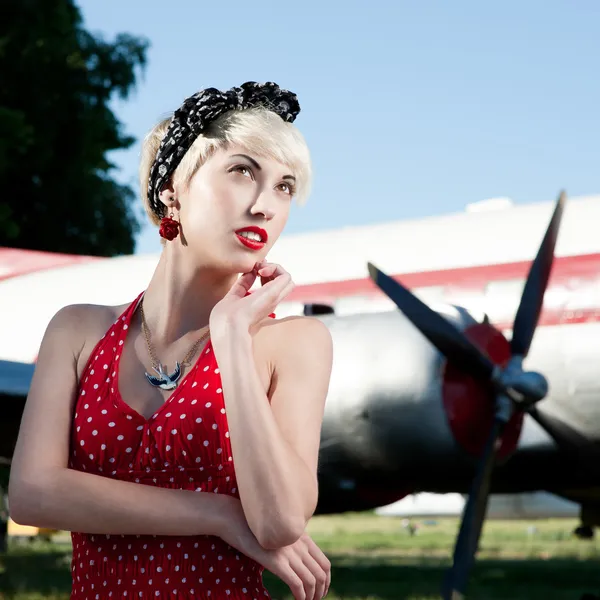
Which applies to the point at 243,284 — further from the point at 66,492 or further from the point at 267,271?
the point at 66,492

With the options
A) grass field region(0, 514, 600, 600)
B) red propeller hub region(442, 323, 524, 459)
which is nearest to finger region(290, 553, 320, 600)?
red propeller hub region(442, 323, 524, 459)

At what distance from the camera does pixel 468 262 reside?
962 cm

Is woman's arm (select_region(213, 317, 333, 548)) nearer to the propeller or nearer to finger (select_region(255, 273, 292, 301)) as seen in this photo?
finger (select_region(255, 273, 292, 301))

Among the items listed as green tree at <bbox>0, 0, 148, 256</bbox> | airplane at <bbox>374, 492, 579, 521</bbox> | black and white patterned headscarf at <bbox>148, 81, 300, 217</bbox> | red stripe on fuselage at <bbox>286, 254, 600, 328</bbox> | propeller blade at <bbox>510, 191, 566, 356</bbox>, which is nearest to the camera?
black and white patterned headscarf at <bbox>148, 81, 300, 217</bbox>

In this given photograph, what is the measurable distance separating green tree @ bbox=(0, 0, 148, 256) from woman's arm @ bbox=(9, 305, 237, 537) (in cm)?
2284

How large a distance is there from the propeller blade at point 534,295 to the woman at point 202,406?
20.5 ft


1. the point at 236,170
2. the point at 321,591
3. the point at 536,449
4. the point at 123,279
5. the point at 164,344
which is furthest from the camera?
the point at 123,279

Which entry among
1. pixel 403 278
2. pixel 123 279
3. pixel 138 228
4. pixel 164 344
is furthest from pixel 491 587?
pixel 138 228

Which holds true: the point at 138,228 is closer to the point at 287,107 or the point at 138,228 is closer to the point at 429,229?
the point at 429,229

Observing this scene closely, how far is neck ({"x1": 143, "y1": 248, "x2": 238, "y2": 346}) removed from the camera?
1.83 m

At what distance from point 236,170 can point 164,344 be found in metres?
0.37

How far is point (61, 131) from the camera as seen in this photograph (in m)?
26.8

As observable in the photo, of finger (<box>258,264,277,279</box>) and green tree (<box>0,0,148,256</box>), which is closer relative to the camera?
finger (<box>258,264,277,279</box>)

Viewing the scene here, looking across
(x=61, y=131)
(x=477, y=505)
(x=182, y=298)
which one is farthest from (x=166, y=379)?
(x=61, y=131)
